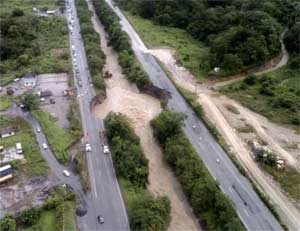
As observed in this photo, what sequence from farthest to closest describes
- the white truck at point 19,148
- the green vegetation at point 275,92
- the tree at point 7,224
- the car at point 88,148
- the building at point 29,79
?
1. the building at point 29,79
2. the green vegetation at point 275,92
3. the car at point 88,148
4. the white truck at point 19,148
5. the tree at point 7,224

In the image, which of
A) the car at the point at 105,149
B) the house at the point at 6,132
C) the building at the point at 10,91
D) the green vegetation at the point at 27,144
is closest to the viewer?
the green vegetation at the point at 27,144

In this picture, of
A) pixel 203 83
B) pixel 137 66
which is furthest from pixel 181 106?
pixel 137 66

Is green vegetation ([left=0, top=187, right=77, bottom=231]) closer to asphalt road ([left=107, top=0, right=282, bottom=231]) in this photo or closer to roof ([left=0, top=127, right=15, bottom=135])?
roof ([left=0, top=127, right=15, bottom=135])

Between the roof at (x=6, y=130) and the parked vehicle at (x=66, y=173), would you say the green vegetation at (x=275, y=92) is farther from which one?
the roof at (x=6, y=130)

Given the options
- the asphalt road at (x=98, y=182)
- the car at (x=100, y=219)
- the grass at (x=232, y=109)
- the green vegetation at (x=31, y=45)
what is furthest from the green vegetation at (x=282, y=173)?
the green vegetation at (x=31, y=45)

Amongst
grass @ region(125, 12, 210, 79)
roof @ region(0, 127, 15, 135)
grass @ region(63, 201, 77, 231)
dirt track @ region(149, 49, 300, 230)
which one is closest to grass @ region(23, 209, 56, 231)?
grass @ region(63, 201, 77, 231)

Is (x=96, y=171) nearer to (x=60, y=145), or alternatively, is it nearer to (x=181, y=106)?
(x=60, y=145)
